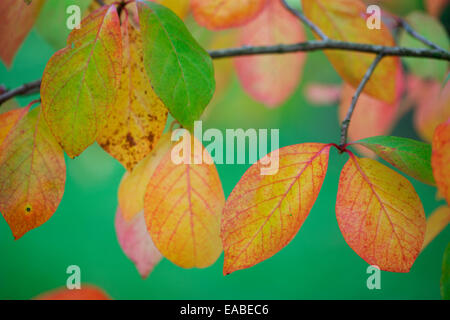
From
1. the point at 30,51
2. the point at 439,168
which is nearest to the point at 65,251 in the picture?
the point at 30,51

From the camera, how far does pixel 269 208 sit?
245 mm

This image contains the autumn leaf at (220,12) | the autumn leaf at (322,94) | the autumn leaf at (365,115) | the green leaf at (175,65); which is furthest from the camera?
the autumn leaf at (322,94)

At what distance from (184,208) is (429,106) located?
1.26 feet

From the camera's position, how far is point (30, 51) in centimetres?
46

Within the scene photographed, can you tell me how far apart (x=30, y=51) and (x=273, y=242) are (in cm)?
39

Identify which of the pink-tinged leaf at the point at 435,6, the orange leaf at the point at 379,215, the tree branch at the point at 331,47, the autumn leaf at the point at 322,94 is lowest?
the orange leaf at the point at 379,215

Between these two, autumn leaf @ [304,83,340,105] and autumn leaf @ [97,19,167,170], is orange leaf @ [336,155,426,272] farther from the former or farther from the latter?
autumn leaf @ [304,83,340,105]

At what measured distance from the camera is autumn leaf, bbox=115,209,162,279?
361mm

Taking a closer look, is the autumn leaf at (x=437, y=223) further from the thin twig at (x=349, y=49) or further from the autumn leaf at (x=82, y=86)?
the autumn leaf at (x=82, y=86)

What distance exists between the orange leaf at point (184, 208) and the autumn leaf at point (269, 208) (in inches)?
1.4

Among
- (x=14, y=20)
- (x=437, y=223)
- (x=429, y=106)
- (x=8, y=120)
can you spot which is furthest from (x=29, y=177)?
(x=429, y=106)

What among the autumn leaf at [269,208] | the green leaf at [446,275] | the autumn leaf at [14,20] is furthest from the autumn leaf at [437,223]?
the autumn leaf at [14,20]

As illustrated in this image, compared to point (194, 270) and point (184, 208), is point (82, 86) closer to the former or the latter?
point (184, 208)

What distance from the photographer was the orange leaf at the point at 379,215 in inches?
9.8
